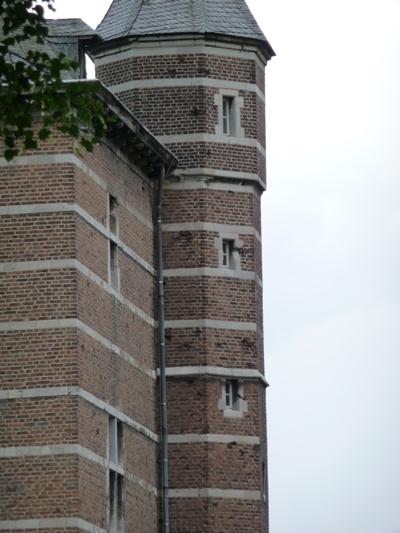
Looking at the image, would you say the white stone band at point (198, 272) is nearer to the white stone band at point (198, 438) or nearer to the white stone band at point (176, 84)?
the white stone band at point (198, 438)

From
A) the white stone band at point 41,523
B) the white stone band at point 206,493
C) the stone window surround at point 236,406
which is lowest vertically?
the white stone band at point 41,523

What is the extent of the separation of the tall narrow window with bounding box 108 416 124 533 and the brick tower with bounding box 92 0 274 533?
2819 mm

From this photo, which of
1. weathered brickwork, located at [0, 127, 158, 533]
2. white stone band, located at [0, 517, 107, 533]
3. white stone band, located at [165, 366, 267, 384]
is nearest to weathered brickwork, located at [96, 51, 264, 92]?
weathered brickwork, located at [0, 127, 158, 533]

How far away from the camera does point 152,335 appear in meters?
45.2

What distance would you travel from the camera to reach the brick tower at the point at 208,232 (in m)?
45.3

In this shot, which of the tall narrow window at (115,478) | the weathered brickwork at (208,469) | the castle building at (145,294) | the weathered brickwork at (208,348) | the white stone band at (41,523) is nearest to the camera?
the white stone band at (41,523)

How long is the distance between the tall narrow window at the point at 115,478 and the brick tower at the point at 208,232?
2819mm

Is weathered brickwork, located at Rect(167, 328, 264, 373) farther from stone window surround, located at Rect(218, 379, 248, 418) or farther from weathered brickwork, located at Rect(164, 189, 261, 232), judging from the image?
weathered brickwork, located at Rect(164, 189, 261, 232)

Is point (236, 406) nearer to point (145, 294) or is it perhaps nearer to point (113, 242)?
point (145, 294)

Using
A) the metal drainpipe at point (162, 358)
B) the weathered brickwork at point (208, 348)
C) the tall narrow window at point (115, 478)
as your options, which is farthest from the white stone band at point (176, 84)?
the tall narrow window at point (115, 478)

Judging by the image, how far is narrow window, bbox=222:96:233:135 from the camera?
4694 cm

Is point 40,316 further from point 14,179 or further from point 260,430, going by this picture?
point 260,430

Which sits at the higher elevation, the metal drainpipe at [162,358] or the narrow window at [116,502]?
the metal drainpipe at [162,358]

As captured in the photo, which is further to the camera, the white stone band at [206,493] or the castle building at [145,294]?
the white stone band at [206,493]
